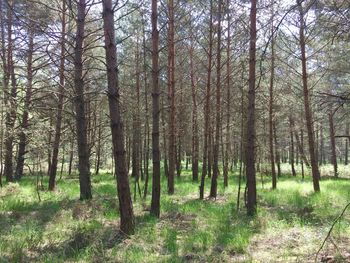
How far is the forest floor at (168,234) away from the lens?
5.57 meters

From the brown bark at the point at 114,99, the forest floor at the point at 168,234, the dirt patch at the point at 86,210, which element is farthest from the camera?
the dirt patch at the point at 86,210

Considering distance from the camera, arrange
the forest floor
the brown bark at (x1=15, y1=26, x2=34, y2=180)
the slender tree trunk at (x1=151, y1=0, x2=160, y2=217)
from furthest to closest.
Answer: the brown bark at (x1=15, y1=26, x2=34, y2=180)
the slender tree trunk at (x1=151, y1=0, x2=160, y2=217)
the forest floor

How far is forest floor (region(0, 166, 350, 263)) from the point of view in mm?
5566

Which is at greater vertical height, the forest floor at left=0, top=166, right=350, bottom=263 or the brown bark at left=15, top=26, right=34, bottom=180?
the brown bark at left=15, top=26, right=34, bottom=180

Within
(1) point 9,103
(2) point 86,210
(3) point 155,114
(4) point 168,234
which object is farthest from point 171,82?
(4) point 168,234

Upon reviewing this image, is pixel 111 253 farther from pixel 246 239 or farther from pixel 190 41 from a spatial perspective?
pixel 190 41

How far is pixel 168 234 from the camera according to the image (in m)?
7.00

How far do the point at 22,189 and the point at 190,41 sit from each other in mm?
11550

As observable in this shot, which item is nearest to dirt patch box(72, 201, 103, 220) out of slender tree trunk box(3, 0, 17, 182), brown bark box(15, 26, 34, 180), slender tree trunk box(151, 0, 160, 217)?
slender tree trunk box(151, 0, 160, 217)

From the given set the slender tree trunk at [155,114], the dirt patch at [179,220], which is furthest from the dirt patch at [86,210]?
the dirt patch at [179,220]

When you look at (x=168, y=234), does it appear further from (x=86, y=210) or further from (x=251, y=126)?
(x=251, y=126)

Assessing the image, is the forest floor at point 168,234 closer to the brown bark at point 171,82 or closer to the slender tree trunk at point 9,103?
the slender tree trunk at point 9,103

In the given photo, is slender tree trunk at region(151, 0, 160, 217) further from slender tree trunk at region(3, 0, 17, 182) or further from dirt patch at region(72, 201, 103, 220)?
slender tree trunk at region(3, 0, 17, 182)

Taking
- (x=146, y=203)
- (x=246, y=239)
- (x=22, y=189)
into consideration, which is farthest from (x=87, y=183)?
(x=246, y=239)
